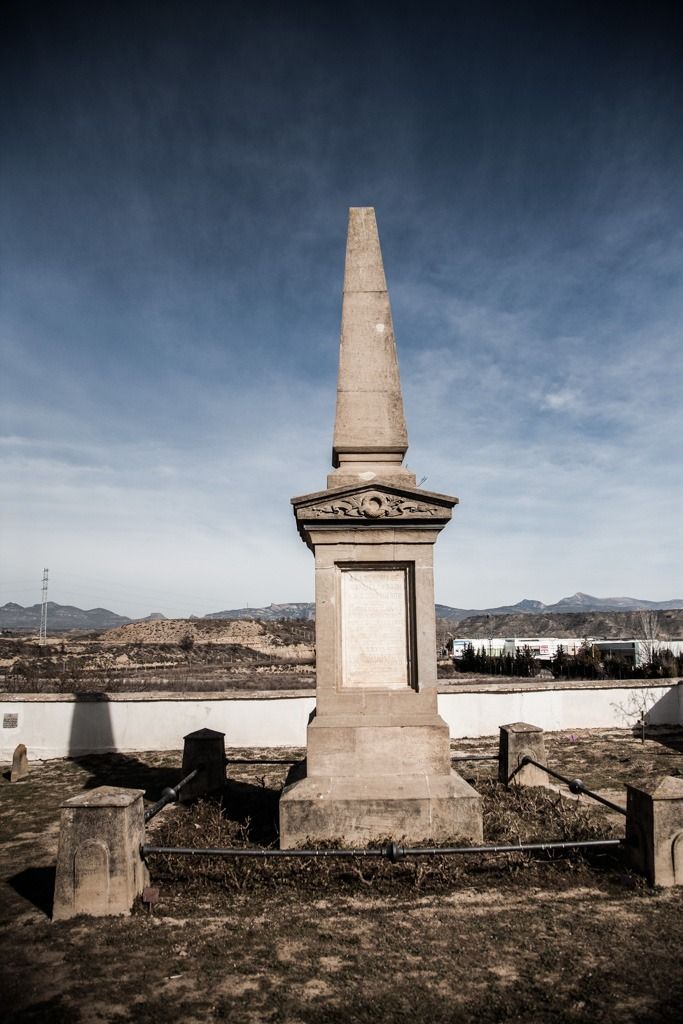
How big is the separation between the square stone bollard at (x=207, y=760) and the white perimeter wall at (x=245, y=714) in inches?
168

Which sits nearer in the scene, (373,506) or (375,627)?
(373,506)

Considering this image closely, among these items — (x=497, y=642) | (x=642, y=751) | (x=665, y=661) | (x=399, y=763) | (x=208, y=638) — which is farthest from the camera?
(x=208, y=638)

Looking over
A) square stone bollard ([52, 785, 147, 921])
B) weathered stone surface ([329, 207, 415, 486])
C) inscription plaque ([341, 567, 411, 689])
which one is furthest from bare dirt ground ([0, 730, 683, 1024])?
weathered stone surface ([329, 207, 415, 486])

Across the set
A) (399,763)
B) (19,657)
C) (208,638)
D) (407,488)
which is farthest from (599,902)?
(208,638)

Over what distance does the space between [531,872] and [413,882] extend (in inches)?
42.9

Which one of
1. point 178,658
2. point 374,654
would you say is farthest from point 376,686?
point 178,658

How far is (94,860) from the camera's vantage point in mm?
5055

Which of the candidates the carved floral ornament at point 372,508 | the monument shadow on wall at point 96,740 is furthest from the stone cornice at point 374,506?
the monument shadow on wall at point 96,740

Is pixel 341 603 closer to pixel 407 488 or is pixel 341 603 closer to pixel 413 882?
pixel 407 488

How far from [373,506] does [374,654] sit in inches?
64.4

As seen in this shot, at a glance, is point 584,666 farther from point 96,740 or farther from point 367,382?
point 367,382

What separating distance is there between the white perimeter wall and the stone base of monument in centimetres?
789

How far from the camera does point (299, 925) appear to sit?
187 inches

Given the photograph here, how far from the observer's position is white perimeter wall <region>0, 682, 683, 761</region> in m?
13.3
